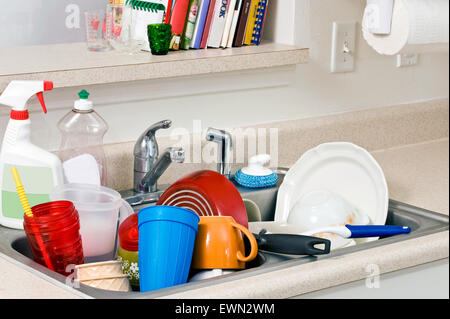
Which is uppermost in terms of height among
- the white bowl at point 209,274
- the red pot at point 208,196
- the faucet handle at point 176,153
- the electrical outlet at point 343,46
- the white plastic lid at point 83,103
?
the electrical outlet at point 343,46

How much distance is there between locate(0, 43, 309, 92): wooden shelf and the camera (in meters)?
1.45

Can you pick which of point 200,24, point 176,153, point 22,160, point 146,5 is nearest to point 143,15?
point 146,5

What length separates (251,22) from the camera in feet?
5.89

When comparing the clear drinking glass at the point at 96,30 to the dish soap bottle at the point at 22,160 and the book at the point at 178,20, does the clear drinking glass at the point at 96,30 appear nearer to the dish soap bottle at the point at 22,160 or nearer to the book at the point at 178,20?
the book at the point at 178,20

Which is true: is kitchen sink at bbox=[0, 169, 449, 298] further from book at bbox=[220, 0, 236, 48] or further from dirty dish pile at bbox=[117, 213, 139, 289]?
book at bbox=[220, 0, 236, 48]

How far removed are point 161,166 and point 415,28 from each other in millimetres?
595

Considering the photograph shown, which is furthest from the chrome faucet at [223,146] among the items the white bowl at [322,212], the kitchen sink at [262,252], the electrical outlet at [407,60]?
the electrical outlet at [407,60]

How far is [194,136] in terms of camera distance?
5.72 ft

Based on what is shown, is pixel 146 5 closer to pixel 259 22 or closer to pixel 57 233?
pixel 259 22

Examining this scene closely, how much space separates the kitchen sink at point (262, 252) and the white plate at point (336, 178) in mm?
41

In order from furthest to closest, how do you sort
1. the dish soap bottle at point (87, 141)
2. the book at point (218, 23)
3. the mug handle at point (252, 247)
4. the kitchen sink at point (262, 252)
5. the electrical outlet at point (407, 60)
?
the electrical outlet at point (407, 60)
the book at point (218, 23)
the dish soap bottle at point (87, 141)
the mug handle at point (252, 247)
the kitchen sink at point (262, 252)

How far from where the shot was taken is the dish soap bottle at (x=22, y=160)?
138cm

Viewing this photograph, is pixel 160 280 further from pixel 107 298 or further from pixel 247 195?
pixel 247 195
